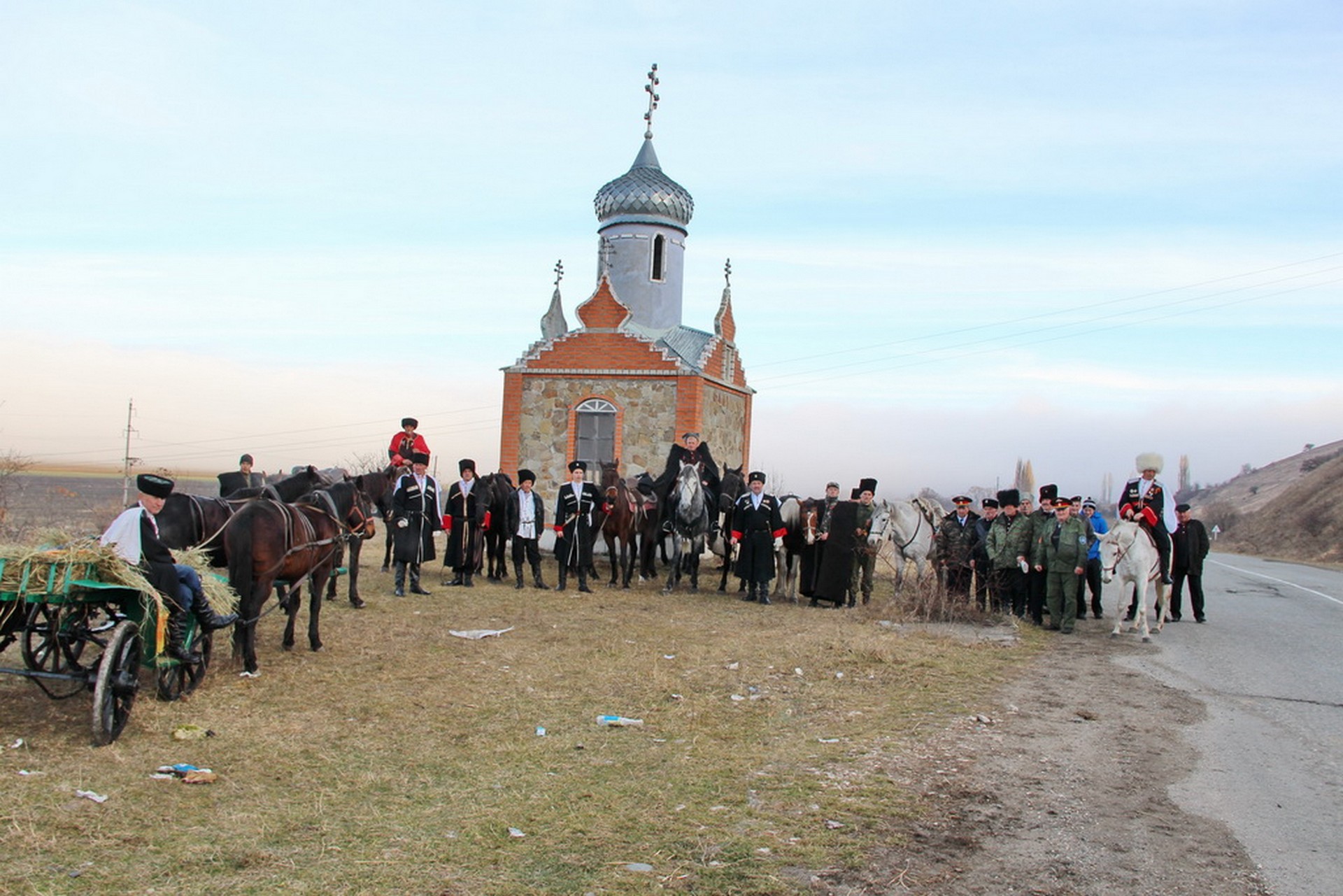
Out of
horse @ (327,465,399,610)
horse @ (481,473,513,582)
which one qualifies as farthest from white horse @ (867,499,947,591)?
horse @ (327,465,399,610)

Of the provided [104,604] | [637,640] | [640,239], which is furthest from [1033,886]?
[640,239]

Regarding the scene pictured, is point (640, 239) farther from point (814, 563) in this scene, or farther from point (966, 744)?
point (966, 744)

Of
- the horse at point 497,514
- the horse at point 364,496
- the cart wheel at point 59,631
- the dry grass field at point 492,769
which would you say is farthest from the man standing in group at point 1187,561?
the cart wheel at point 59,631

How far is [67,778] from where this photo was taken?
20.2ft

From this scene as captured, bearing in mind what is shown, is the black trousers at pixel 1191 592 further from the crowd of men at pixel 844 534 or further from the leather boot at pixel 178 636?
the leather boot at pixel 178 636

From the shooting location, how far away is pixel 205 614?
26.3 ft

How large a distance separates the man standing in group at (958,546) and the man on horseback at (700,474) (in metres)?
3.74

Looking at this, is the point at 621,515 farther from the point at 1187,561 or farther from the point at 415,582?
the point at 1187,561

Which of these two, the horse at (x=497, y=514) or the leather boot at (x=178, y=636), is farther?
the horse at (x=497, y=514)

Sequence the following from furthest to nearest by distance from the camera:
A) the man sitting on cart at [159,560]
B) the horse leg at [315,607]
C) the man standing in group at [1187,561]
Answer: the man standing in group at [1187,561]
the horse leg at [315,607]
the man sitting on cart at [159,560]

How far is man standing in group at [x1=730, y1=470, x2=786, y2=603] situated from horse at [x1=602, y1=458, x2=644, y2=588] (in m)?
2.15

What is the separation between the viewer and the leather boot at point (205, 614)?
7958 mm

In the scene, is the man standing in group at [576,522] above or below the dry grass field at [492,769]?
above

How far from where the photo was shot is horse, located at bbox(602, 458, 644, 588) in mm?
17422
